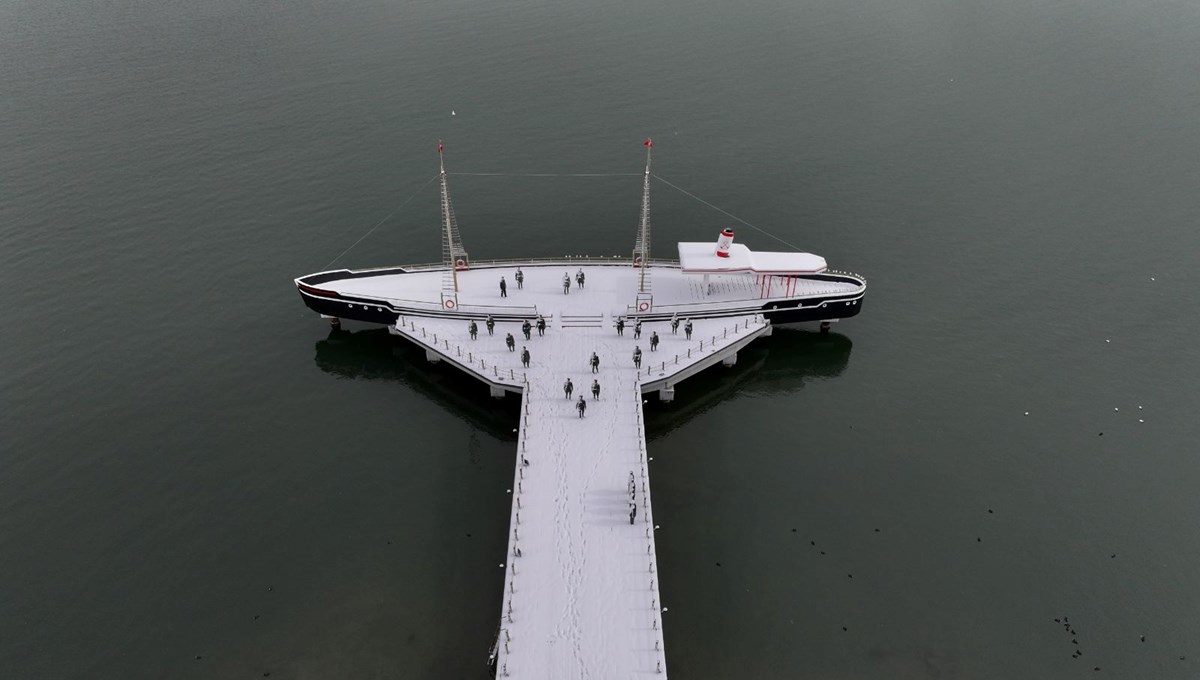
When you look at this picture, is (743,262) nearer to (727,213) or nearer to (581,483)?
(727,213)

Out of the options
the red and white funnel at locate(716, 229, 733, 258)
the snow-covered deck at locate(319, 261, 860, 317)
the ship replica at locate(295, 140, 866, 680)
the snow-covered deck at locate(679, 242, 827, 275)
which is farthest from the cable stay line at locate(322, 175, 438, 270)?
the red and white funnel at locate(716, 229, 733, 258)

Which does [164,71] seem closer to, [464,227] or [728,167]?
[464,227]

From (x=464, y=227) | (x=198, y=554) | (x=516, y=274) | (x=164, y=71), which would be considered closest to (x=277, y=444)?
(x=198, y=554)

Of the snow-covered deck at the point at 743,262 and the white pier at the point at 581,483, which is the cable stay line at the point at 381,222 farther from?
the snow-covered deck at the point at 743,262

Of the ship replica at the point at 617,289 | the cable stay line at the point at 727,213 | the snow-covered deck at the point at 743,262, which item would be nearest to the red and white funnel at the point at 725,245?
the ship replica at the point at 617,289

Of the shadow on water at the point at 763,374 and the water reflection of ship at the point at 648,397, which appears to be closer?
the water reflection of ship at the point at 648,397

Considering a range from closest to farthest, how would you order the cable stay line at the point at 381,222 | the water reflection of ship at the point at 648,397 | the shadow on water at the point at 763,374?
the water reflection of ship at the point at 648,397 → the shadow on water at the point at 763,374 → the cable stay line at the point at 381,222

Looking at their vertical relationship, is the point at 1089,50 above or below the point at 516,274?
above
